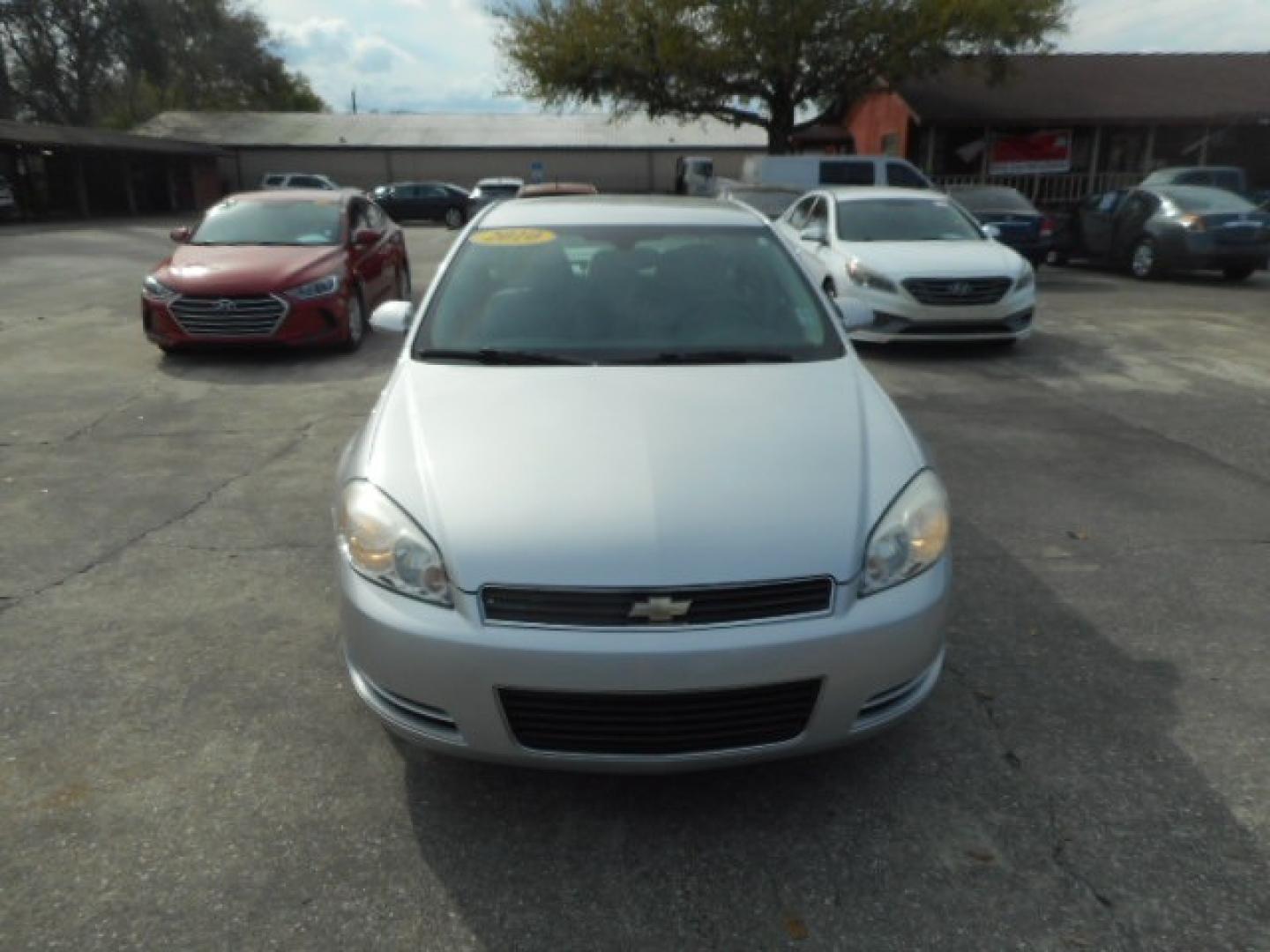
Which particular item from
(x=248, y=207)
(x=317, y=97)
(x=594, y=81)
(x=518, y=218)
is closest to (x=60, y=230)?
(x=594, y=81)

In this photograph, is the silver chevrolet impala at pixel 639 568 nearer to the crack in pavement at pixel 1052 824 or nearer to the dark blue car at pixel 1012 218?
the crack in pavement at pixel 1052 824

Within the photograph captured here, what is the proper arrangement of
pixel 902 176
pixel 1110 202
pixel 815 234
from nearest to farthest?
pixel 815 234, pixel 1110 202, pixel 902 176

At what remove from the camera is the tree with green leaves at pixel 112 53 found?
45188 millimetres

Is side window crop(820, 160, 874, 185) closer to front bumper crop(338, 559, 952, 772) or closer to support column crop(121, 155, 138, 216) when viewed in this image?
front bumper crop(338, 559, 952, 772)

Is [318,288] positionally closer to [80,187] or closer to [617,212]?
[617,212]

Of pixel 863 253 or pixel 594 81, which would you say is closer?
pixel 863 253

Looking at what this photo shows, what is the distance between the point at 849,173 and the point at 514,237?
14814mm

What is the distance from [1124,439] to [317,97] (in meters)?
91.6

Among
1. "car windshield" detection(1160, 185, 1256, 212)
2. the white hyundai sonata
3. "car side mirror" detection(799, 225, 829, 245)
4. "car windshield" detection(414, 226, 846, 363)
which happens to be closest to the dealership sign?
"car windshield" detection(1160, 185, 1256, 212)

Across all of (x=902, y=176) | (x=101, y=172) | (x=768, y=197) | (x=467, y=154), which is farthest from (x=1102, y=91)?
(x=101, y=172)

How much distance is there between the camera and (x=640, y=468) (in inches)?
106

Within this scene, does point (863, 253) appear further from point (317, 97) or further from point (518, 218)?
point (317, 97)

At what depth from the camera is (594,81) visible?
2730cm

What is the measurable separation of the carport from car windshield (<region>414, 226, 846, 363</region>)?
100ft
